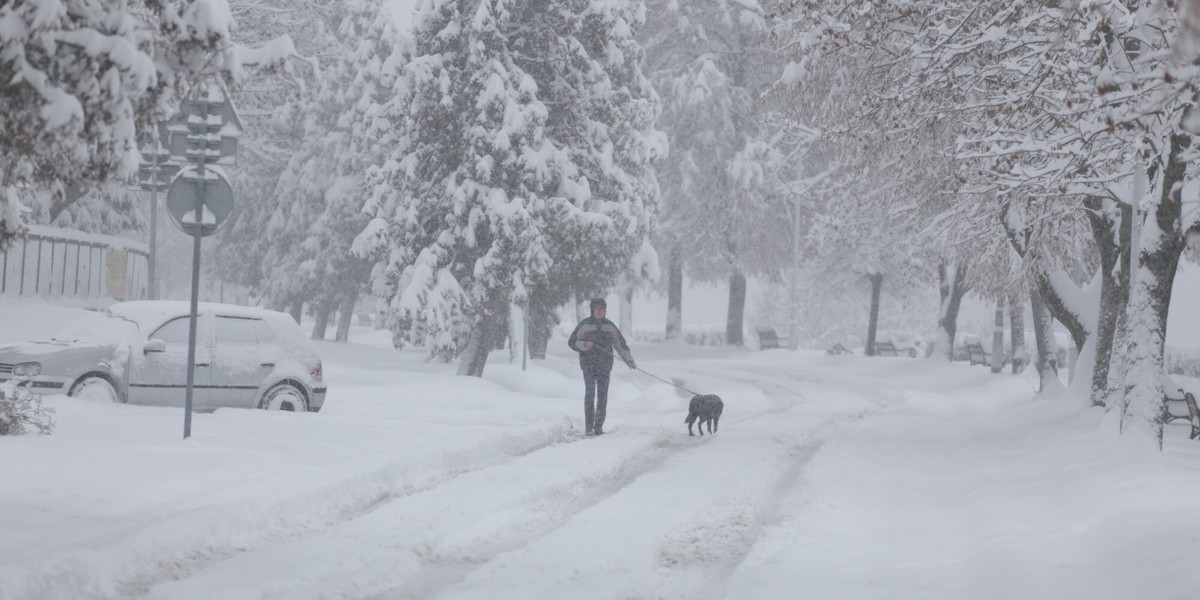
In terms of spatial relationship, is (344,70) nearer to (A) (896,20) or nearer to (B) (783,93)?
(B) (783,93)

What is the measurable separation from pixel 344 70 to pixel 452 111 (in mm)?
→ 20960

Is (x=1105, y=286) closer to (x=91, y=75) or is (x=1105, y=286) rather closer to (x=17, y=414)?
(x=17, y=414)

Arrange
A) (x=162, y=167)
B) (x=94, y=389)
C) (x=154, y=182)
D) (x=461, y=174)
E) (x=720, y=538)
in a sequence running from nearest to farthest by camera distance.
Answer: (x=720, y=538) < (x=94, y=389) < (x=154, y=182) < (x=162, y=167) < (x=461, y=174)

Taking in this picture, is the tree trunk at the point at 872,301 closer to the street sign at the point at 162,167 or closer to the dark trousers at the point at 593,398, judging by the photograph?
the street sign at the point at 162,167

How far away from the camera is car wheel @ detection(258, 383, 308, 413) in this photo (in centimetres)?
1542

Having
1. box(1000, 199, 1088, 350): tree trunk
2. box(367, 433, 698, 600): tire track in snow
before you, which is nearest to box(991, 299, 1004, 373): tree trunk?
box(1000, 199, 1088, 350): tree trunk

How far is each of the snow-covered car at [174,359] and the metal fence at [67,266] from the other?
1318cm

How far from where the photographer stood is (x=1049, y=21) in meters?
13.4

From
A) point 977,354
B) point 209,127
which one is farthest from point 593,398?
point 977,354

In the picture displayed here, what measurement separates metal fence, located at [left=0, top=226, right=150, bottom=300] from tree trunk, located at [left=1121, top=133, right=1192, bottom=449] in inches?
900

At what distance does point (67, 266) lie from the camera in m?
29.5

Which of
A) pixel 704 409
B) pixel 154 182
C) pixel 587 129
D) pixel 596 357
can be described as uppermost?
pixel 587 129

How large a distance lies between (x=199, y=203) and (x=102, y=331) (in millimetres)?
4420

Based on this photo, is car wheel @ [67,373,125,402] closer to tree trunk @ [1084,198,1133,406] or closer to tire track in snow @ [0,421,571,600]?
tire track in snow @ [0,421,571,600]
